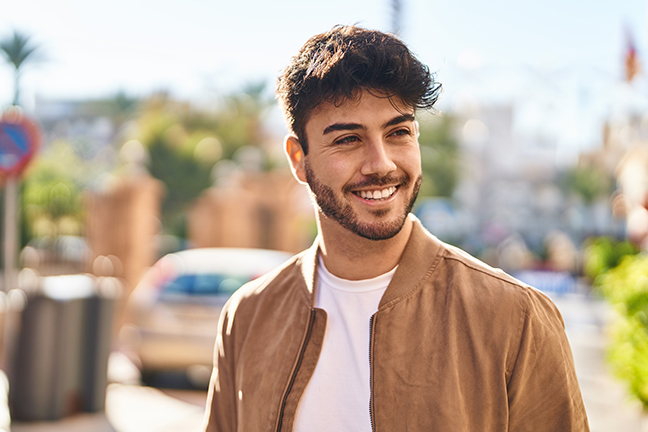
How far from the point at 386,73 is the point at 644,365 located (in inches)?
163

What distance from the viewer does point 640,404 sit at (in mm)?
5309

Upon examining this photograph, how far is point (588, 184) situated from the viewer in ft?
225

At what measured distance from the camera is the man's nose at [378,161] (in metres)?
1.77

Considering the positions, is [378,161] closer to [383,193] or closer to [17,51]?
[383,193]

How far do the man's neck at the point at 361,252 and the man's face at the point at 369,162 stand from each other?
0.15 feet

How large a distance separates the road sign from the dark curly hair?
5681 millimetres

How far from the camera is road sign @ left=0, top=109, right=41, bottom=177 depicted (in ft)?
22.0

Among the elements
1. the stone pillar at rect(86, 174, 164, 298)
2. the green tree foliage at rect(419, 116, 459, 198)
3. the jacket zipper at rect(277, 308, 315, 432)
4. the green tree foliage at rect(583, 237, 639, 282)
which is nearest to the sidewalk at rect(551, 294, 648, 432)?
the green tree foliage at rect(583, 237, 639, 282)

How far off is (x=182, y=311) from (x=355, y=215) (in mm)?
5875

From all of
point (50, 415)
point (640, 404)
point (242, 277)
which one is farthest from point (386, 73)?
point (242, 277)

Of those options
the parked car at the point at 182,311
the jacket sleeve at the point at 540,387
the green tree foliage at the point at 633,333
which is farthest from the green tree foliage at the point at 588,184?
the jacket sleeve at the point at 540,387

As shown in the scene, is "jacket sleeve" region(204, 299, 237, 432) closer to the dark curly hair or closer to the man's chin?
the man's chin

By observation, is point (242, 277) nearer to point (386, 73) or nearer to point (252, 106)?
point (386, 73)

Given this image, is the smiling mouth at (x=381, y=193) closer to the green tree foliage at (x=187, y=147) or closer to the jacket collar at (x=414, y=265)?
the jacket collar at (x=414, y=265)
